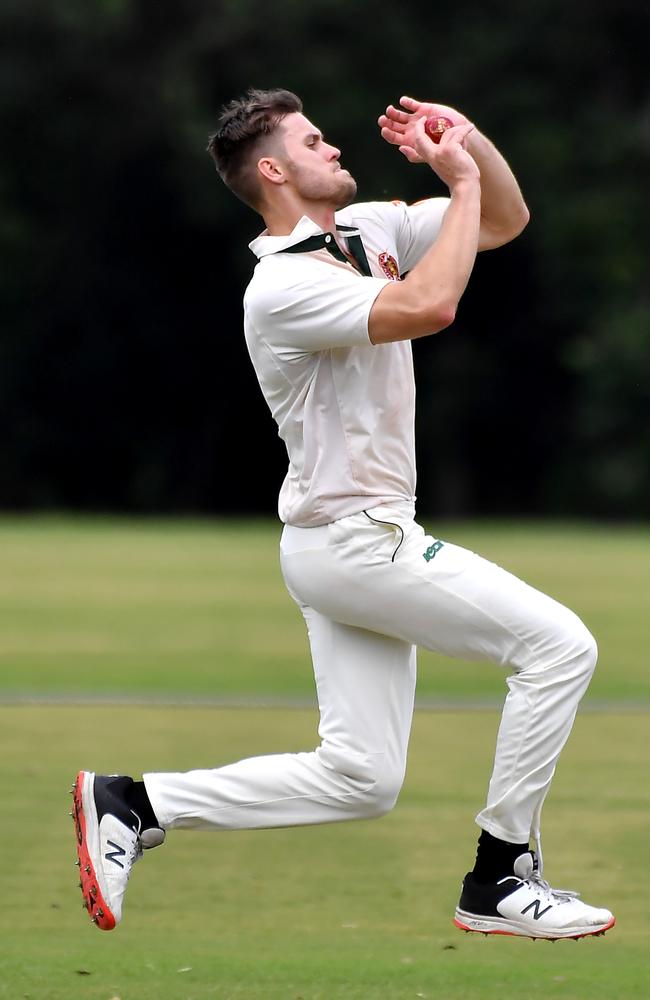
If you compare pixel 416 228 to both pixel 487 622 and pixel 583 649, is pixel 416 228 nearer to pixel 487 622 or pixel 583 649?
pixel 487 622

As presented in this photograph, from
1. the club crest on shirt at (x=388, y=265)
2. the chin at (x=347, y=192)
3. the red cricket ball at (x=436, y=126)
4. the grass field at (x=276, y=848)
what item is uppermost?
the red cricket ball at (x=436, y=126)

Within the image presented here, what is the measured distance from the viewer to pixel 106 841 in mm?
4719

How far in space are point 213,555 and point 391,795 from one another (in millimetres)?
17459

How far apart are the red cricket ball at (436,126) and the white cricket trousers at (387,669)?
101 cm

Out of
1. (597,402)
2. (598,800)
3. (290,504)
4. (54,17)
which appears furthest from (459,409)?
(290,504)

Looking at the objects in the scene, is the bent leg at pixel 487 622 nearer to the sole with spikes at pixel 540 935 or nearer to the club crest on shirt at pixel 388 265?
the sole with spikes at pixel 540 935

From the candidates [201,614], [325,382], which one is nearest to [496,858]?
[325,382]

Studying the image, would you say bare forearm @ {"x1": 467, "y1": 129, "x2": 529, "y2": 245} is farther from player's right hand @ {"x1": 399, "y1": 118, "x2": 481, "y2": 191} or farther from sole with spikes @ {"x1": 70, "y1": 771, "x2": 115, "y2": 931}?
sole with spikes @ {"x1": 70, "y1": 771, "x2": 115, "y2": 931}

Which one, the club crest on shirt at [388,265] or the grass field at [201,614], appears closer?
the club crest on shirt at [388,265]

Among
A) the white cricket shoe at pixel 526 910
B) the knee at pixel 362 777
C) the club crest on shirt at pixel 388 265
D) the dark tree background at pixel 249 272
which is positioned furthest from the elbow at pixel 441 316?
the dark tree background at pixel 249 272

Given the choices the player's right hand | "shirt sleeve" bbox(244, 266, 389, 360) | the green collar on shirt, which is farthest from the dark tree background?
"shirt sleeve" bbox(244, 266, 389, 360)

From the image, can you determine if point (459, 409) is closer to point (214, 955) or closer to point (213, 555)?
point (213, 555)

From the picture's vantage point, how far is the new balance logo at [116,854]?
4.71 meters

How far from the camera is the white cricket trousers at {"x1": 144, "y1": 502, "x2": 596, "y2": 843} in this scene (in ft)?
14.9
